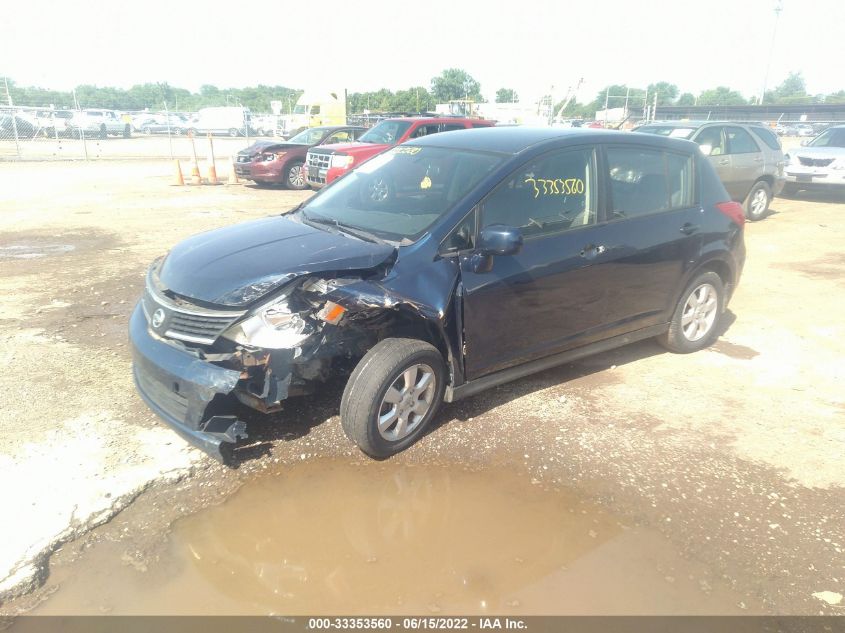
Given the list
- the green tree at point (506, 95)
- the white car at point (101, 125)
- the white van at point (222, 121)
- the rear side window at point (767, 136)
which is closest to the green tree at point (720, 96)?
the green tree at point (506, 95)

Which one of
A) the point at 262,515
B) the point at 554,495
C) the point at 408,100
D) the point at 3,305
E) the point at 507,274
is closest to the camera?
the point at 262,515

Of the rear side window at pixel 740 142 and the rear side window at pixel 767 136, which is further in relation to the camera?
the rear side window at pixel 767 136

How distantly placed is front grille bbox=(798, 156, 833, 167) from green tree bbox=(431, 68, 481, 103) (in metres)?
54.9

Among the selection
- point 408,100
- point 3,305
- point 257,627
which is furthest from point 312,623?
point 408,100

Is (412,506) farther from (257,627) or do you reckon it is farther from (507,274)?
(507,274)

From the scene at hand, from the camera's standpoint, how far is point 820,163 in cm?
1320

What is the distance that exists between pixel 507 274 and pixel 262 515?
1943 millimetres

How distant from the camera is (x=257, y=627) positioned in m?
2.47

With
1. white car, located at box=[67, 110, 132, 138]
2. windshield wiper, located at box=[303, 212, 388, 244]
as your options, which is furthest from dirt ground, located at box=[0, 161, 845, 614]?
white car, located at box=[67, 110, 132, 138]

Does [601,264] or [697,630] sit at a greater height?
[601,264]

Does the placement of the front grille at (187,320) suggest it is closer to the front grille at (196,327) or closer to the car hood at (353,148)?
the front grille at (196,327)

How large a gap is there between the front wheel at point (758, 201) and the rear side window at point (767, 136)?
0.84m

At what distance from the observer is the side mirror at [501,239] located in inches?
139

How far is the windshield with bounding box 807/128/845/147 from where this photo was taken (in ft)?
44.7
